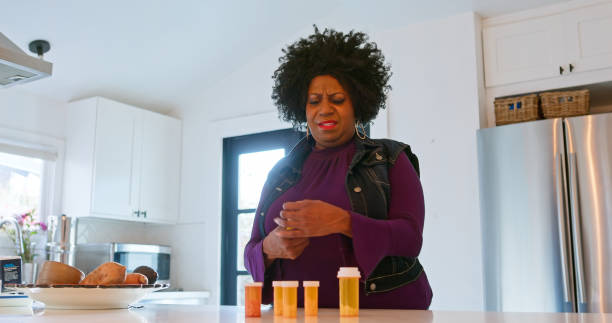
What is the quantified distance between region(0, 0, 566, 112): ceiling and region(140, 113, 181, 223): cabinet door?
8.4 inches

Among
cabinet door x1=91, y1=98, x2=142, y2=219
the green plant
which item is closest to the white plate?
the green plant

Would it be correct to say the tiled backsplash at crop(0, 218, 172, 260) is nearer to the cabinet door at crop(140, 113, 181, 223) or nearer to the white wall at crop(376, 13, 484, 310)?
the cabinet door at crop(140, 113, 181, 223)

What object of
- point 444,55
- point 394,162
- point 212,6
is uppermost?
point 212,6

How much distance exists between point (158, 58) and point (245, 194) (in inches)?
45.3

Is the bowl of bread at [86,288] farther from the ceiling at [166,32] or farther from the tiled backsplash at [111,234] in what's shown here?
the tiled backsplash at [111,234]

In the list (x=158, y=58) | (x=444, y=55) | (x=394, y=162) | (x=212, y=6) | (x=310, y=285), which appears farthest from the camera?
(x=158, y=58)

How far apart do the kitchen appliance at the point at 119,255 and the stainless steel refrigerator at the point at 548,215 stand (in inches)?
87.3

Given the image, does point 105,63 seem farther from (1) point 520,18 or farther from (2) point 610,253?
(2) point 610,253

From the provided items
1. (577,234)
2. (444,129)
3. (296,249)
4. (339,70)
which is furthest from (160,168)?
(296,249)

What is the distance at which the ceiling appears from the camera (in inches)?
140

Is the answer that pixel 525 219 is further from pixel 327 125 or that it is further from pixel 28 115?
pixel 28 115

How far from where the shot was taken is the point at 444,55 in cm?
362

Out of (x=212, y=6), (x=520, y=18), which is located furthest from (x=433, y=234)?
(x=212, y=6)

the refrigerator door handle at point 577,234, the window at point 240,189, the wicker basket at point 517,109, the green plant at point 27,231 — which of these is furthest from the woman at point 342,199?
the green plant at point 27,231
